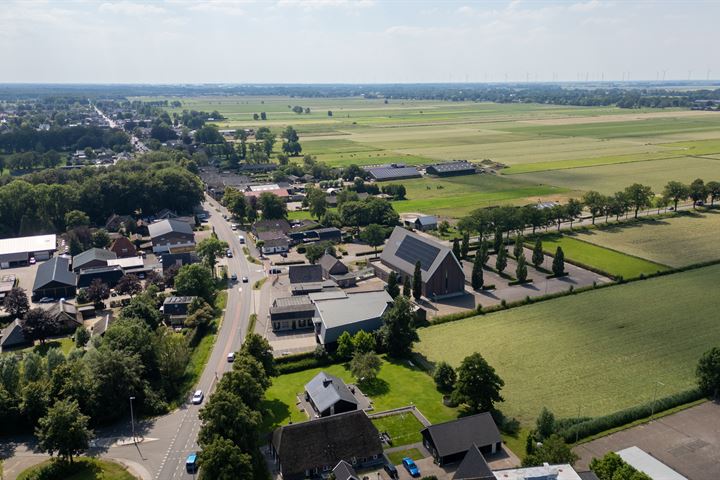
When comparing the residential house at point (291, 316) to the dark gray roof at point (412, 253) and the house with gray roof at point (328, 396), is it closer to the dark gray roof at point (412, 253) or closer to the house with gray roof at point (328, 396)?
the house with gray roof at point (328, 396)

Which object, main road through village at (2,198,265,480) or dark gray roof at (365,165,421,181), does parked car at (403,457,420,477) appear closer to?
main road through village at (2,198,265,480)

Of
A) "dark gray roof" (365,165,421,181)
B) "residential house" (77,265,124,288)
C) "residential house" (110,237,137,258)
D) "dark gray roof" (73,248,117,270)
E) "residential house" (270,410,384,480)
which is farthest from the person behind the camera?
"dark gray roof" (365,165,421,181)

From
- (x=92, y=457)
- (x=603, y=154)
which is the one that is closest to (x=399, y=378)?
(x=92, y=457)

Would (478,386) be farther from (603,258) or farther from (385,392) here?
(603,258)

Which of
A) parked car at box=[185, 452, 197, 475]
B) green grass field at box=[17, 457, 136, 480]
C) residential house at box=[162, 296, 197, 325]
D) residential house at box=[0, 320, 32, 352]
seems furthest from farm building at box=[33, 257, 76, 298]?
parked car at box=[185, 452, 197, 475]

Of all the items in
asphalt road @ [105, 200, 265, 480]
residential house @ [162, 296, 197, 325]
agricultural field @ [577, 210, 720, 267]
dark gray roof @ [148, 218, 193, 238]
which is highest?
agricultural field @ [577, 210, 720, 267]

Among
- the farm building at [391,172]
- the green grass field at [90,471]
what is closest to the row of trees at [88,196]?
the farm building at [391,172]

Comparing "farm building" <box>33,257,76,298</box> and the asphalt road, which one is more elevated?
"farm building" <box>33,257,76,298</box>
